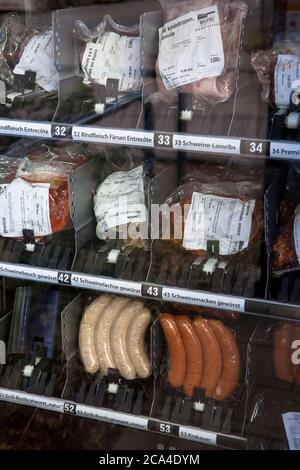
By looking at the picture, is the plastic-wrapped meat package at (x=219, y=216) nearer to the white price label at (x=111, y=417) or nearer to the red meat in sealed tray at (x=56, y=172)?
the red meat in sealed tray at (x=56, y=172)

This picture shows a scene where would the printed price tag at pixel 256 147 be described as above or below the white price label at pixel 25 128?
above

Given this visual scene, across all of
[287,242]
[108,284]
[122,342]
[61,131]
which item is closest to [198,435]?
[122,342]

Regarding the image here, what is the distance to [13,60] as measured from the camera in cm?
220

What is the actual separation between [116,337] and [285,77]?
0.91 m

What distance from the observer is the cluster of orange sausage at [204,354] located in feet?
6.64

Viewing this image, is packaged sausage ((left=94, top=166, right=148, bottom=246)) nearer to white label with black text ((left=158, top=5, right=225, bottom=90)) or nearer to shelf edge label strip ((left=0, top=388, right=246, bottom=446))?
white label with black text ((left=158, top=5, right=225, bottom=90))

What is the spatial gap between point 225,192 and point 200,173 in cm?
15

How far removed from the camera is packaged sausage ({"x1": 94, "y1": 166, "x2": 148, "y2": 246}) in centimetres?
203

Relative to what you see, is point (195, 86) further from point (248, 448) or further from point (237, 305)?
point (248, 448)

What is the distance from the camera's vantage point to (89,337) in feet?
7.05

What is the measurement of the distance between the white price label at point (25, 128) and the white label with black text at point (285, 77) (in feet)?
2.08

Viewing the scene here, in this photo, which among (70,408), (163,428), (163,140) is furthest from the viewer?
(70,408)

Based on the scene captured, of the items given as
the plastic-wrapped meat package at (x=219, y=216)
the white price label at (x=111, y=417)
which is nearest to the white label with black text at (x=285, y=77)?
the plastic-wrapped meat package at (x=219, y=216)

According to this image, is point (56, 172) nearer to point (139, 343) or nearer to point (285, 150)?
point (139, 343)
